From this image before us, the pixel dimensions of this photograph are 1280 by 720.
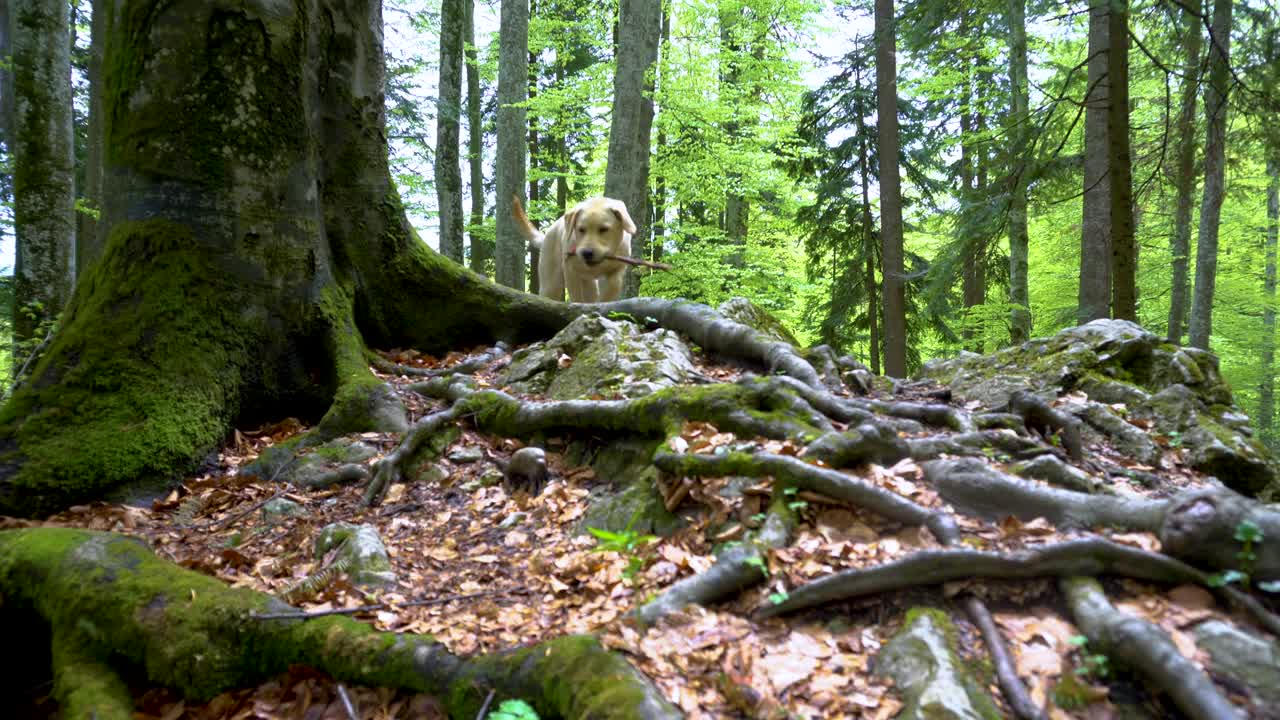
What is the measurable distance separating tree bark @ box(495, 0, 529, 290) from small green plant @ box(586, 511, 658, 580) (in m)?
9.54

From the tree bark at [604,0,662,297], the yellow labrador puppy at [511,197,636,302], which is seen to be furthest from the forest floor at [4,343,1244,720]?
the tree bark at [604,0,662,297]

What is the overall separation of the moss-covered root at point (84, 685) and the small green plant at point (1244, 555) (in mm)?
Answer: 4089

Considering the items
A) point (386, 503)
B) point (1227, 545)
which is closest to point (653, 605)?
point (1227, 545)

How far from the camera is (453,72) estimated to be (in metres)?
13.2

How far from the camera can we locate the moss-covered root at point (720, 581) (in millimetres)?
2502

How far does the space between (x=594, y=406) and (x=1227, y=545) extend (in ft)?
10.6

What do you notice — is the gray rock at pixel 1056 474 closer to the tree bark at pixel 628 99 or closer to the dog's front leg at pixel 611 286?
the dog's front leg at pixel 611 286

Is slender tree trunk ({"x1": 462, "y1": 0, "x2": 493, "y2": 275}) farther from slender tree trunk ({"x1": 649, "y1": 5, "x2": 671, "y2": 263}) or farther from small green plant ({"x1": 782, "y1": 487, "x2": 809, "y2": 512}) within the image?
small green plant ({"x1": 782, "y1": 487, "x2": 809, "y2": 512})

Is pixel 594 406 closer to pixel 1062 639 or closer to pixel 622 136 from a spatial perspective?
pixel 1062 639

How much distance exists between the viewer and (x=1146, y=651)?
1.89 meters

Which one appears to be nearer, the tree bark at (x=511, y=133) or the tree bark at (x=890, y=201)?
the tree bark at (x=890, y=201)

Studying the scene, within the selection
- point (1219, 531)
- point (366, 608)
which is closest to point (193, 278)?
Result: point (366, 608)

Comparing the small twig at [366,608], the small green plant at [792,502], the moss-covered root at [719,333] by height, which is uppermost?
the moss-covered root at [719,333]

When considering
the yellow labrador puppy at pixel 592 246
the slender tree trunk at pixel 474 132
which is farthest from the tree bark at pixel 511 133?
the slender tree trunk at pixel 474 132
